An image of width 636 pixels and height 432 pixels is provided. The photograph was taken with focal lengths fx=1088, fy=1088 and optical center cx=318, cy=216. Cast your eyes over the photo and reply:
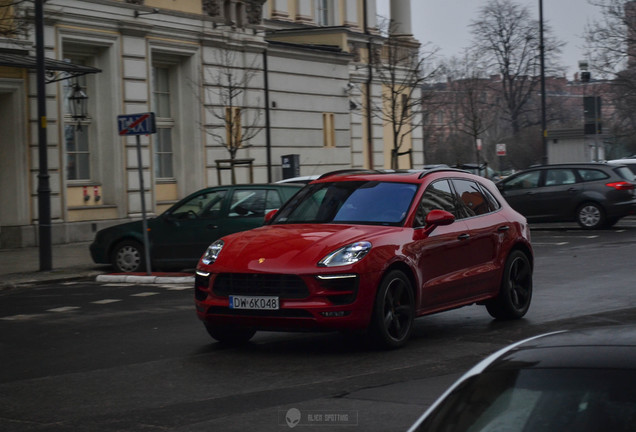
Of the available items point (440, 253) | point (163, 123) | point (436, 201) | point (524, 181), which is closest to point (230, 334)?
point (440, 253)

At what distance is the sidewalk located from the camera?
57.0ft

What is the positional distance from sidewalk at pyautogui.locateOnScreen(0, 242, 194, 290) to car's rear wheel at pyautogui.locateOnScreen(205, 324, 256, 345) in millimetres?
6869

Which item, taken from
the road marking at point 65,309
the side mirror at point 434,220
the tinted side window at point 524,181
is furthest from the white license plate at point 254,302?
the tinted side window at point 524,181

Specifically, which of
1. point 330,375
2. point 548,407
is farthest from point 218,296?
point 548,407

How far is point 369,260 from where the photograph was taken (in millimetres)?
9234

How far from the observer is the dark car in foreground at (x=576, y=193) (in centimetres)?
2777

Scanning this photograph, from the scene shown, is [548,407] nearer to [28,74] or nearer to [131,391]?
[131,391]

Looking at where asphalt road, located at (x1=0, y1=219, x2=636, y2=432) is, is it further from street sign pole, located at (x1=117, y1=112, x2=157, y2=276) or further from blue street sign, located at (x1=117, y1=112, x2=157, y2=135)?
blue street sign, located at (x1=117, y1=112, x2=157, y2=135)

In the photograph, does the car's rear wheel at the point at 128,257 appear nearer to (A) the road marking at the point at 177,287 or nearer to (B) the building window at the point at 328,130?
(A) the road marking at the point at 177,287

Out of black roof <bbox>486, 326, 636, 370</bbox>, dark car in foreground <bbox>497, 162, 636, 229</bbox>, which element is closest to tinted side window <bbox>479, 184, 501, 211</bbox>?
black roof <bbox>486, 326, 636, 370</bbox>

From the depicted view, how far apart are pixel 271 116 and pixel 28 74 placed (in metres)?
11.5

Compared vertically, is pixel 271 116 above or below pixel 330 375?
above

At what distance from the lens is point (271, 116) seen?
35469 mm

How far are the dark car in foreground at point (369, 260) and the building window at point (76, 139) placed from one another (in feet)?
57.7
